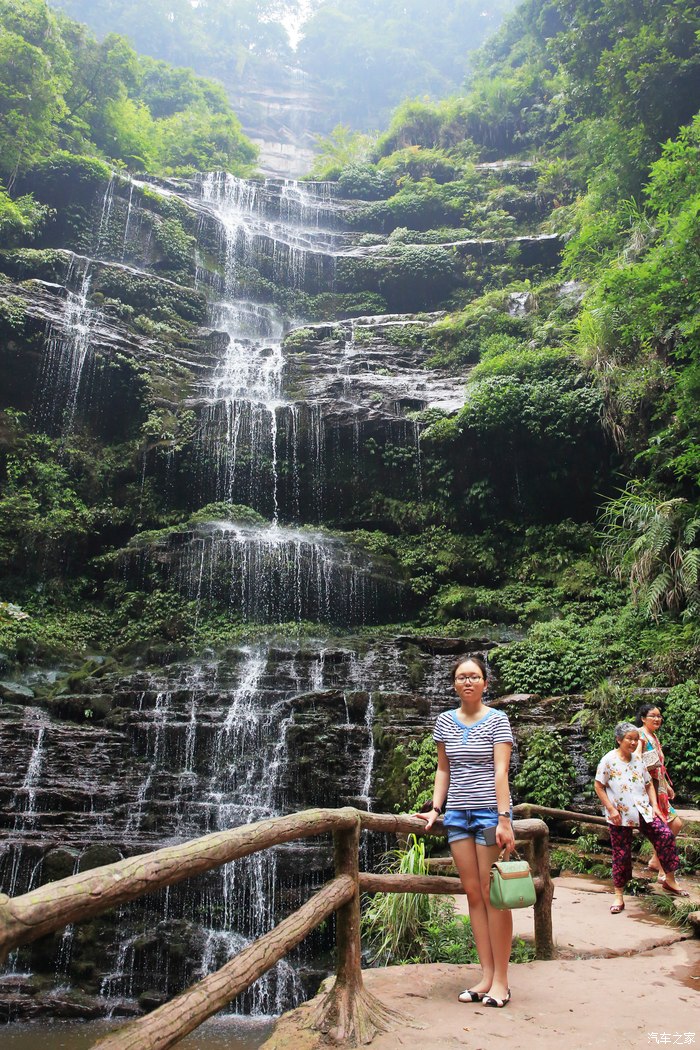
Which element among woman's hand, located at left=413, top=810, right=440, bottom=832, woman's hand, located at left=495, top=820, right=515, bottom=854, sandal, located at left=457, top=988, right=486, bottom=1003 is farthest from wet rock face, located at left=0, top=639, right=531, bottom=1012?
woman's hand, located at left=495, top=820, right=515, bottom=854

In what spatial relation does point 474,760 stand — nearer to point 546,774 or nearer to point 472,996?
point 472,996

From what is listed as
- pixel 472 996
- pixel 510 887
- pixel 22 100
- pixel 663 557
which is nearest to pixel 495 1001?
pixel 472 996

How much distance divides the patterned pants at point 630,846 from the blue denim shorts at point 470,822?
2506 mm

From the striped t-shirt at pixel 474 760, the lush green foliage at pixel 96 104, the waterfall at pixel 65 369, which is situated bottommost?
the striped t-shirt at pixel 474 760

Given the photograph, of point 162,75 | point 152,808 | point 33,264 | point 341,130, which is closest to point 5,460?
point 33,264

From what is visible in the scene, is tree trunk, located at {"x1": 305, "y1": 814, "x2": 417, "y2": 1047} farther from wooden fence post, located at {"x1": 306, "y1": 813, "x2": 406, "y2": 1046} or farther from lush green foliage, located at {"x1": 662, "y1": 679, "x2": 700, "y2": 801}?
lush green foliage, located at {"x1": 662, "y1": 679, "x2": 700, "y2": 801}

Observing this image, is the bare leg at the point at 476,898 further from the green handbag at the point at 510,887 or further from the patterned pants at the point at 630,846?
the patterned pants at the point at 630,846

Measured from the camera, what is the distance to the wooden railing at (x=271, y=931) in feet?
5.21

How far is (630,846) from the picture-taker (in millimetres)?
4949

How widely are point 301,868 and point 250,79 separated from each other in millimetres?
52584

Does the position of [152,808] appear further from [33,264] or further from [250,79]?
[250,79]

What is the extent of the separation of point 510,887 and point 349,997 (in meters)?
0.78

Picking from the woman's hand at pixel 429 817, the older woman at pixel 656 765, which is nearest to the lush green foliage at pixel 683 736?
the older woman at pixel 656 765

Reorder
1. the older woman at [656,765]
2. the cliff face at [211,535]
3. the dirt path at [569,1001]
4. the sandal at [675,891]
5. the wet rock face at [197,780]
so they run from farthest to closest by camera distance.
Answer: the cliff face at [211,535] → the wet rock face at [197,780] → the older woman at [656,765] → the sandal at [675,891] → the dirt path at [569,1001]
